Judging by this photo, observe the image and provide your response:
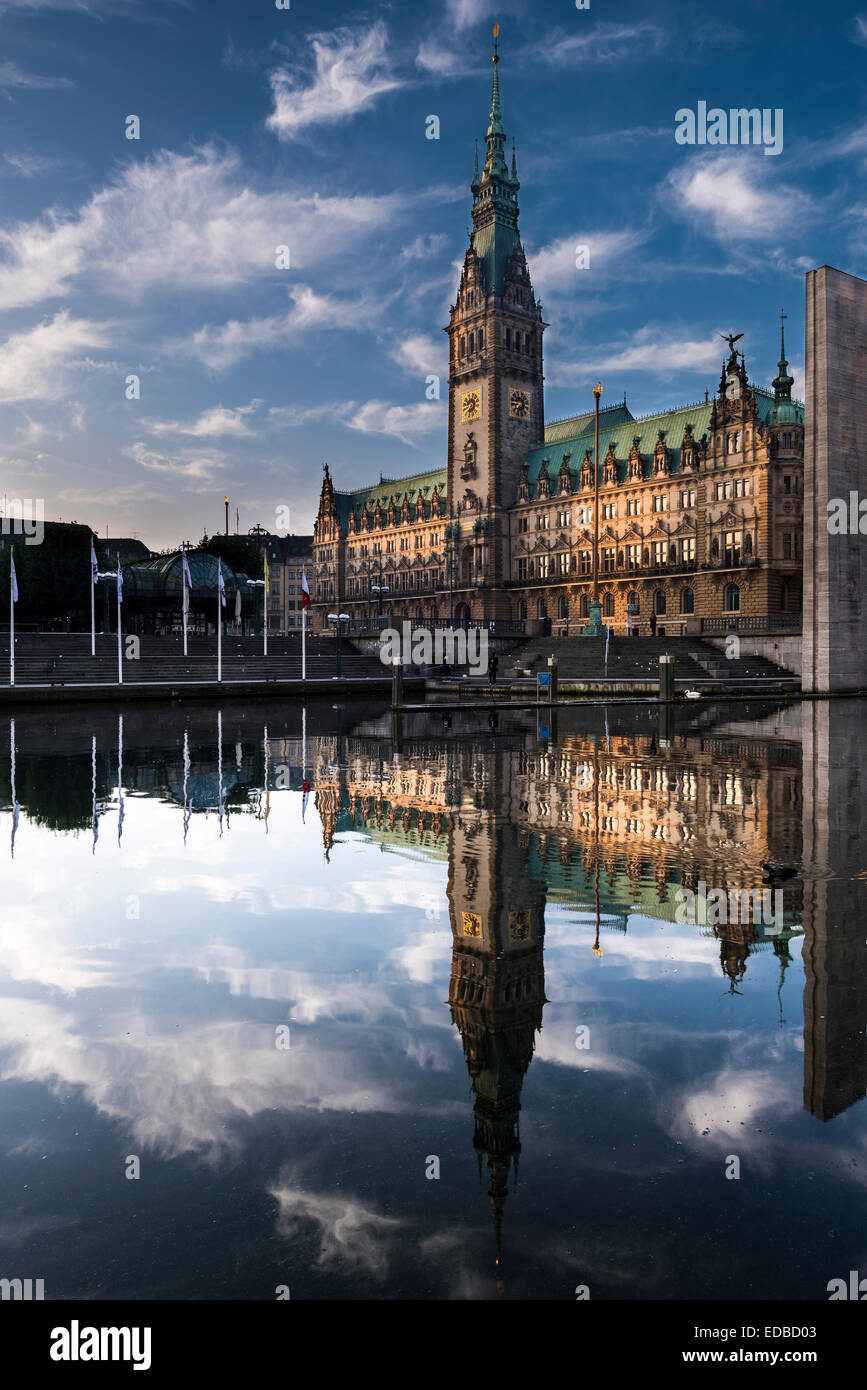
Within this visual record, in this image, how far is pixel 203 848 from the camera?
504 inches

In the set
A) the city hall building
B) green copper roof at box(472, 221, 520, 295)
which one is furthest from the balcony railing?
green copper roof at box(472, 221, 520, 295)

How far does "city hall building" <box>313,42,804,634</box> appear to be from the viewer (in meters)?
78.9

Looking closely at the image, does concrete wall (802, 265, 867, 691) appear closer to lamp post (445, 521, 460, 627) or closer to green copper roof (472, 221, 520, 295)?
green copper roof (472, 221, 520, 295)

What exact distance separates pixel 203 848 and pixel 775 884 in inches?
294

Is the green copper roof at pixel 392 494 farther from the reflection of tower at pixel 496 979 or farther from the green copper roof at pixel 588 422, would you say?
the reflection of tower at pixel 496 979

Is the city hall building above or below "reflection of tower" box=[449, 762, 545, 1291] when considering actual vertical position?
above

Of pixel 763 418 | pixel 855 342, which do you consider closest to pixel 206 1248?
pixel 855 342

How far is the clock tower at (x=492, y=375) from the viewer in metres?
108

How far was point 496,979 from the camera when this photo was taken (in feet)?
23.6

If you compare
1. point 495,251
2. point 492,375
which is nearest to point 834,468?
point 492,375

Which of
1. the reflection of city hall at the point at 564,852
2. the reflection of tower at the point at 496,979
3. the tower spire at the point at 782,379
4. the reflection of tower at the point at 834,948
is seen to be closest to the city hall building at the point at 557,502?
the tower spire at the point at 782,379

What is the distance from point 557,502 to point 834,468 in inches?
2019

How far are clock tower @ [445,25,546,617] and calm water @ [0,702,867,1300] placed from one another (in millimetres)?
98114

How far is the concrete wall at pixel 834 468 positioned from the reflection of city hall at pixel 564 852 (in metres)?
31.4
